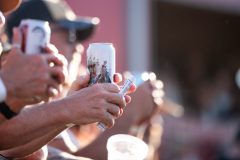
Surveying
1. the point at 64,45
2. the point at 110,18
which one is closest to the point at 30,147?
the point at 64,45

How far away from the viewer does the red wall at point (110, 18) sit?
8.52 metres

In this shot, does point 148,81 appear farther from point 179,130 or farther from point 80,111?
point 179,130

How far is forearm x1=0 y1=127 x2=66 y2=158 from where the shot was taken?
280 cm

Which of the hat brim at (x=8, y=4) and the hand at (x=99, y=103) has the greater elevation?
the hat brim at (x=8, y=4)

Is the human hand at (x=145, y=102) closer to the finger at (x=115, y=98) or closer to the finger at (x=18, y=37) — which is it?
the finger at (x=18, y=37)

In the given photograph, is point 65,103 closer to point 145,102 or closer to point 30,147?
point 30,147

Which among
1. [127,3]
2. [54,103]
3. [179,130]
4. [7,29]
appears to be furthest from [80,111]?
[127,3]

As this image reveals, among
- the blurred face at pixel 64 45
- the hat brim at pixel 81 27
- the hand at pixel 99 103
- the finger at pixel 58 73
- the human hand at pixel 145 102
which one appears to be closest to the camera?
the hand at pixel 99 103

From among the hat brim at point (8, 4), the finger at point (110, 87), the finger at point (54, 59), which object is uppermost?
the hat brim at point (8, 4)

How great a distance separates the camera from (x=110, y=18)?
891 cm

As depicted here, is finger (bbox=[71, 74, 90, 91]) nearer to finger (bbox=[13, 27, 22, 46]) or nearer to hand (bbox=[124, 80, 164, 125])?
finger (bbox=[13, 27, 22, 46])

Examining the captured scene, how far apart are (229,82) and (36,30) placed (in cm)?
688

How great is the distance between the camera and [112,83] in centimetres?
263

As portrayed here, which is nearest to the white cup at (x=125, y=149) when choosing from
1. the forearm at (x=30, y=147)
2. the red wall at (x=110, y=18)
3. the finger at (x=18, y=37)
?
the forearm at (x=30, y=147)
